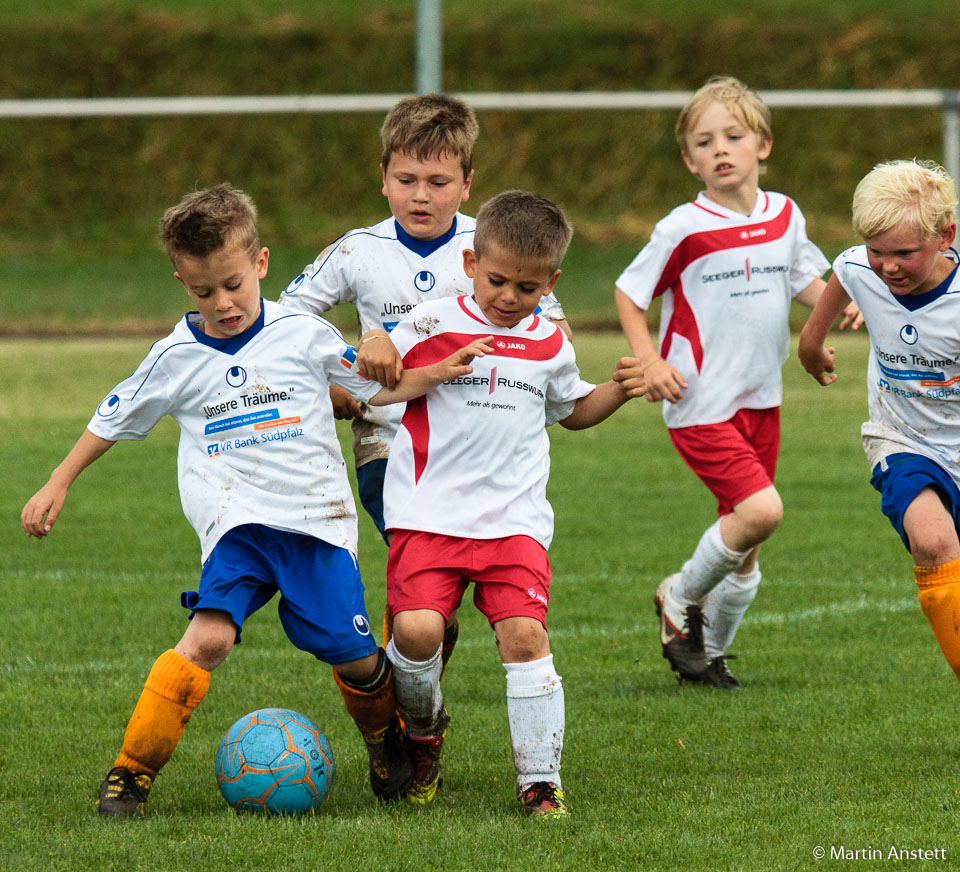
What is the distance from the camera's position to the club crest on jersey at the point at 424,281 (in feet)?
16.7

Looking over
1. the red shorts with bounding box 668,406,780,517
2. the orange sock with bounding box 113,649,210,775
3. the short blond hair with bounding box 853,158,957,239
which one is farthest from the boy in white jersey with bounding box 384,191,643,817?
the red shorts with bounding box 668,406,780,517

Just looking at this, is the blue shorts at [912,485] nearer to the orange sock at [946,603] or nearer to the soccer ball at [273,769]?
the orange sock at [946,603]

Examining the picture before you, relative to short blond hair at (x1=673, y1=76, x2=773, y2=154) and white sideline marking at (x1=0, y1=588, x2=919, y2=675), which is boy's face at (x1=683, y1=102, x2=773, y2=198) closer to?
short blond hair at (x1=673, y1=76, x2=773, y2=154)

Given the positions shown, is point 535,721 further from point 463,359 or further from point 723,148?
point 723,148

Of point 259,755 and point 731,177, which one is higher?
point 731,177

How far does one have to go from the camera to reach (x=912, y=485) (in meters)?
4.93

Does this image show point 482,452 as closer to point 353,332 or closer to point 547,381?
point 547,381

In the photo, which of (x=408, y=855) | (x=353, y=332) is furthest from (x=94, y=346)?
(x=408, y=855)

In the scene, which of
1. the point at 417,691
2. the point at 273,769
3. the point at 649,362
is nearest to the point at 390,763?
the point at 417,691

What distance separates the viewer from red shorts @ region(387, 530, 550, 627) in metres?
4.37

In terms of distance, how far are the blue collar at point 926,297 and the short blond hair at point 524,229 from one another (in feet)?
4.04

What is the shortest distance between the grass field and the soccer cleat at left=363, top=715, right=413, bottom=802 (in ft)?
0.21

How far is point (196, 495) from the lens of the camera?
4.43 metres

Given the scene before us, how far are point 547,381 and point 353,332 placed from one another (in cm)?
1394
